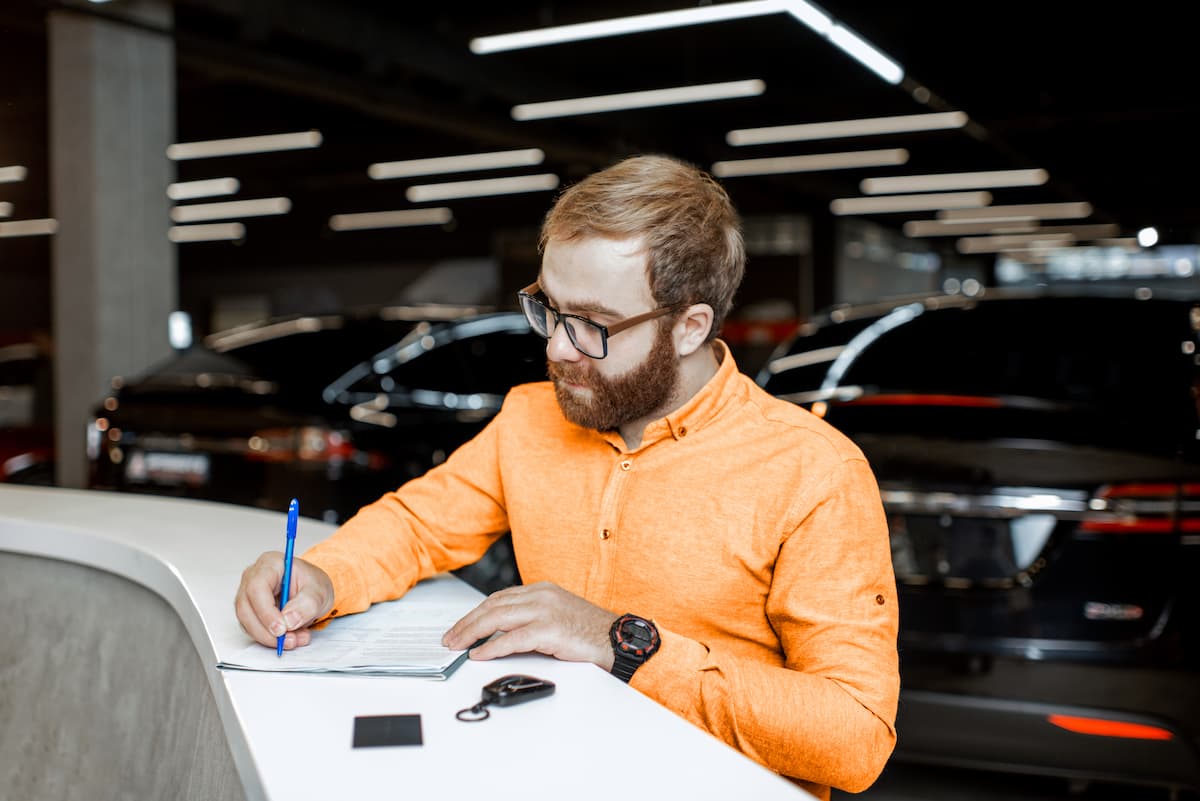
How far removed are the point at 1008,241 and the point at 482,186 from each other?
14.9m

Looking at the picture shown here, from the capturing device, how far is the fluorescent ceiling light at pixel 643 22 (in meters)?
6.66

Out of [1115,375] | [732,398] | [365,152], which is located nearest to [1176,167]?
[365,152]

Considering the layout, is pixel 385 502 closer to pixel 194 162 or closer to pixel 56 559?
pixel 56 559

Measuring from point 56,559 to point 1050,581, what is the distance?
2.22 m

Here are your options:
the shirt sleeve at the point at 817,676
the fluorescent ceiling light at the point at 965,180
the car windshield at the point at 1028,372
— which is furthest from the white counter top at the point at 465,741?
the fluorescent ceiling light at the point at 965,180

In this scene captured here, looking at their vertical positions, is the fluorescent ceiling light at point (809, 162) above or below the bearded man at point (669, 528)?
above

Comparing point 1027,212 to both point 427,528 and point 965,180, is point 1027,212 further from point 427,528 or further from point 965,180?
point 427,528

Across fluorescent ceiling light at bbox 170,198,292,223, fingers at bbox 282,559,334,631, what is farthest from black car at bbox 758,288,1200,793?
fluorescent ceiling light at bbox 170,198,292,223

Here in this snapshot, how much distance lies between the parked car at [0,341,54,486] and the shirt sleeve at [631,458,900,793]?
18.9 ft

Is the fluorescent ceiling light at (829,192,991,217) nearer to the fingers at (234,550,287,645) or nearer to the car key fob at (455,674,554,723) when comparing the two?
the fingers at (234,550,287,645)

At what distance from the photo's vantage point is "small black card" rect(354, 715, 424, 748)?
109cm

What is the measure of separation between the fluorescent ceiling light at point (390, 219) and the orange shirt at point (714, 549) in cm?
1965

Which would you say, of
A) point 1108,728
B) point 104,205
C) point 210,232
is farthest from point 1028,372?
point 210,232

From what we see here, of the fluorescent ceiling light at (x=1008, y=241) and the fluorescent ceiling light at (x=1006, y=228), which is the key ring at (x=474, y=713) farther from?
the fluorescent ceiling light at (x=1008, y=241)
